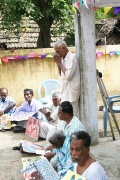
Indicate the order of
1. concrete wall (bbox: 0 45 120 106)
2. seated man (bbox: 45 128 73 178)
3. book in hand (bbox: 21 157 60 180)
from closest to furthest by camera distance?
book in hand (bbox: 21 157 60 180)
seated man (bbox: 45 128 73 178)
concrete wall (bbox: 0 45 120 106)

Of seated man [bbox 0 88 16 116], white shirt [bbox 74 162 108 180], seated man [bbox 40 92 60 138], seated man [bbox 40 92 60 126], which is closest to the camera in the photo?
white shirt [bbox 74 162 108 180]

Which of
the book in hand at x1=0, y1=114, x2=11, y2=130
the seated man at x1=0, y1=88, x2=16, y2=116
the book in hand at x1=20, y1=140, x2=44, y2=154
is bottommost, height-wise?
the book in hand at x1=0, y1=114, x2=11, y2=130

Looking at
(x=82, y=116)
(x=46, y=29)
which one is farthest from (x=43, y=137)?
(x=46, y=29)

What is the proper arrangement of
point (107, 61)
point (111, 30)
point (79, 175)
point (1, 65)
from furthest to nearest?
point (111, 30) → point (107, 61) → point (1, 65) → point (79, 175)

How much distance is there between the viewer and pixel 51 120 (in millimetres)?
6109

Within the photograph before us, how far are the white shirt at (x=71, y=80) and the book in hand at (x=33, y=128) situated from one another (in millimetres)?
1040

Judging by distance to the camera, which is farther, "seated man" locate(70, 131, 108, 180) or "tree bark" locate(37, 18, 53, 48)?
"tree bark" locate(37, 18, 53, 48)

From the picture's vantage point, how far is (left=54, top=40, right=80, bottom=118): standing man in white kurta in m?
4.96

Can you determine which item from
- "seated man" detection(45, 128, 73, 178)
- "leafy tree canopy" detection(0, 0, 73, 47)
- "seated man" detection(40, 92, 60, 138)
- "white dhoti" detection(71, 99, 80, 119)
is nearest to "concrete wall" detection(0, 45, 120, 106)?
"leafy tree canopy" detection(0, 0, 73, 47)

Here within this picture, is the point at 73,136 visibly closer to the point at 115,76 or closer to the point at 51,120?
the point at 51,120

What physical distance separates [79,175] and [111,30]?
712 centimetres

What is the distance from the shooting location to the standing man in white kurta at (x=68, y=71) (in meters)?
4.96

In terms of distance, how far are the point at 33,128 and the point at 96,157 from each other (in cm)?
173

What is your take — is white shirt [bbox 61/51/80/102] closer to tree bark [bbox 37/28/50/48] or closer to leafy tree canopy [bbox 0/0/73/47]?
leafy tree canopy [bbox 0/0/73/47]
